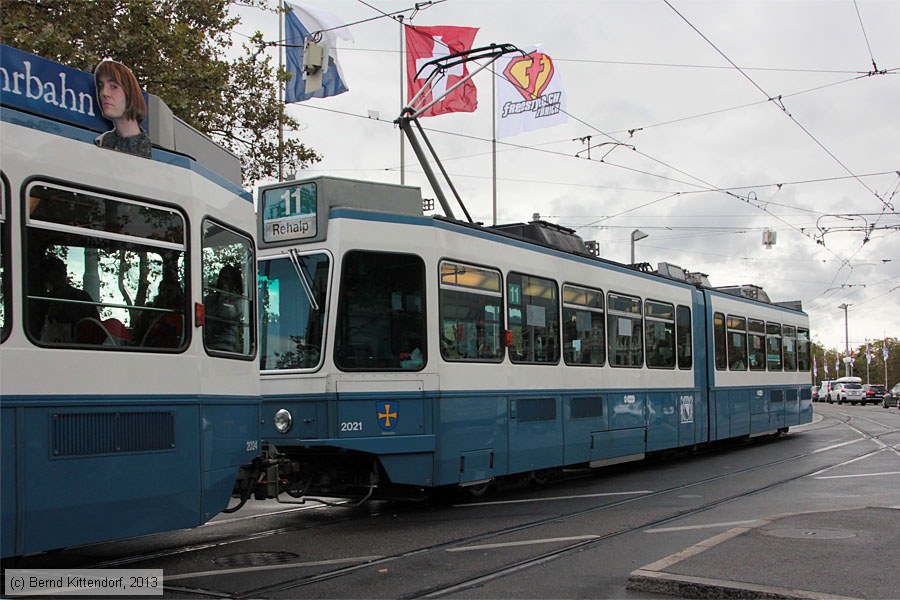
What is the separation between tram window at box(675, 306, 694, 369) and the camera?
53.8 ft

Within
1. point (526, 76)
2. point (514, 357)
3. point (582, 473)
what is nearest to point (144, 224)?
point (514, 357)

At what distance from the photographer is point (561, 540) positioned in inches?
334

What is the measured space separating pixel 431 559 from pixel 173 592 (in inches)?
86.2

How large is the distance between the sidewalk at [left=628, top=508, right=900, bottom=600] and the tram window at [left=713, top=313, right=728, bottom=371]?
953 centimetres

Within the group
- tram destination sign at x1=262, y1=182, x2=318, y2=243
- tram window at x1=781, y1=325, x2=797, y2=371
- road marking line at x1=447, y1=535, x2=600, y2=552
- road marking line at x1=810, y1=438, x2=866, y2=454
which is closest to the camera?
road marking line at x1=447, y1=535, x2=600, y2=552

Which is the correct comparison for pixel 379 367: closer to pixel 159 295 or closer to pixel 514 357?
pixel 514 357

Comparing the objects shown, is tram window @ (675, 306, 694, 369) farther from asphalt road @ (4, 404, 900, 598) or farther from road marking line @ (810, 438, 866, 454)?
road marking line @ (810, 438, 866, 454)

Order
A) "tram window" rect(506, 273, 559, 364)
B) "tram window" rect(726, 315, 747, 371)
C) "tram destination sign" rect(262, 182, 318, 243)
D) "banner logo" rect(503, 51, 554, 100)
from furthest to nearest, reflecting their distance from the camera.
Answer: "banner logo" rect(503, 51, 554, 100) → "tram window" rect(726, 315, 747, 371) → "tram window" rect(506, 273, 559, 364) → "tram destination sign" rect(262, 182, 318, 243)

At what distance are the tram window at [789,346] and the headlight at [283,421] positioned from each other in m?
16.1

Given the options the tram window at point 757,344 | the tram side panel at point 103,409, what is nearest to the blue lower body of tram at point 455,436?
the tram side panel at point 103,409

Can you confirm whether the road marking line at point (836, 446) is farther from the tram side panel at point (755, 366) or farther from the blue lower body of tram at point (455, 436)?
the blue lower body of tram at point (455, 436)

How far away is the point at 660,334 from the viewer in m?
15.7

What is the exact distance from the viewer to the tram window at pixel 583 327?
1276 centimetres

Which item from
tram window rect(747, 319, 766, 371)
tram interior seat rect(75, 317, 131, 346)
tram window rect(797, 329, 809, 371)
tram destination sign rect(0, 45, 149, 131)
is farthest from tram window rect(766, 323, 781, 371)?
tram destination sign rect(0, 45, 149, 131)
